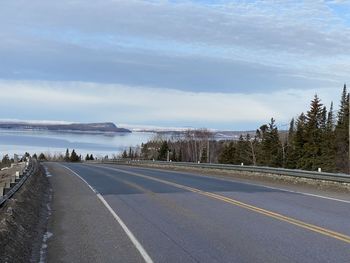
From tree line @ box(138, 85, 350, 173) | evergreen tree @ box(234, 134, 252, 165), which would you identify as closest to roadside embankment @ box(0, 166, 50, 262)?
tree line @ box(138, 85, 350, 173)

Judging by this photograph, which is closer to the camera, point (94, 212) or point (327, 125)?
point (94, 212)

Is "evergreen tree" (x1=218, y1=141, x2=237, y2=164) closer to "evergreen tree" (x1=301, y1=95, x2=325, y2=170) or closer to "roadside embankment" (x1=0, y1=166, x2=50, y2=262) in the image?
"evergreen tree" (x1=301, y1=95, x2=325, y2=170)

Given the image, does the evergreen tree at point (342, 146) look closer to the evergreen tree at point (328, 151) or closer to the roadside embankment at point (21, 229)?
the evergreen tree at point (328, 151)

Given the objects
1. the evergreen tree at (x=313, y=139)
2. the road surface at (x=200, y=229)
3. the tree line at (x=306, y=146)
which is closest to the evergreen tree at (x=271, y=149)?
the tree line at (x=306, y=146)

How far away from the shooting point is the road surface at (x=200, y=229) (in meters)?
8.38

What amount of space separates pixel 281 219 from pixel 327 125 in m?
80.9

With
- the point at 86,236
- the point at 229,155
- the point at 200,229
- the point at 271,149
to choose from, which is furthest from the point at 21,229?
the point at 229,155

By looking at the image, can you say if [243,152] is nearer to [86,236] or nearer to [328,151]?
[328,151]

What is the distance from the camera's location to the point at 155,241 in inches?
377

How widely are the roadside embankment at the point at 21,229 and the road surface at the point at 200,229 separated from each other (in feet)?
1.08

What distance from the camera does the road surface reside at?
8.38 meters

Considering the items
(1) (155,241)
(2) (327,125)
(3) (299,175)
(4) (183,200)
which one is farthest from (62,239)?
(2) (327,125)

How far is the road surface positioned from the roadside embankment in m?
0.33

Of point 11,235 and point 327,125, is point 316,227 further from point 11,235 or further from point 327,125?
point 327,125
